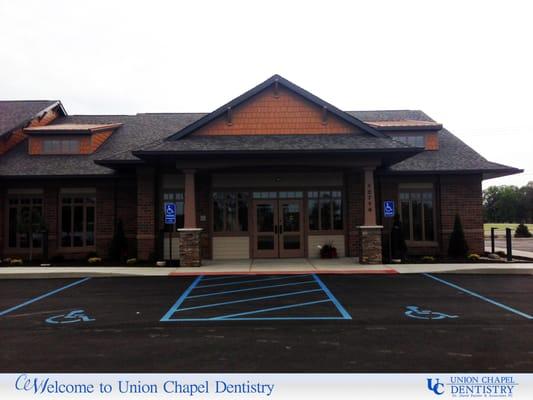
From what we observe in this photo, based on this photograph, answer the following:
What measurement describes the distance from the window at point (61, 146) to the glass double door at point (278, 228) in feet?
29.6

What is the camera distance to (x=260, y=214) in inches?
639

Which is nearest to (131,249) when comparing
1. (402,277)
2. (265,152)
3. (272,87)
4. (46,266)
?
(46,266)

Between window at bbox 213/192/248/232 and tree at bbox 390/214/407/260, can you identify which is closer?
tree at bbox 390/214/407/260

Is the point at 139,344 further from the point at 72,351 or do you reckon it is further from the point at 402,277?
the point at 402,277

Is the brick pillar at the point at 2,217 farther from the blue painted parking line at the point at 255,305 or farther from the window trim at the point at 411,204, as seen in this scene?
the window trim at the point at 411,204

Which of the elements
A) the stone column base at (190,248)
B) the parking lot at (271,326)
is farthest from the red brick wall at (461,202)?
the stone column base at (190,248)

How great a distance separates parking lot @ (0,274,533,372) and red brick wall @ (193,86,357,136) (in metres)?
6.37

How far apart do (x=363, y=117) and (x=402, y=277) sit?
40.1ft

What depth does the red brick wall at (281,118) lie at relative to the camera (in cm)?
1510

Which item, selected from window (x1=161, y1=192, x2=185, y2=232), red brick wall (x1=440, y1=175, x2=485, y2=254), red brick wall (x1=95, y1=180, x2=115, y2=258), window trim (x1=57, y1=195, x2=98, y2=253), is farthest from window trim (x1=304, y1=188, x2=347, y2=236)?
window trim (x1=57, y1=195, x2=98, y2=253)

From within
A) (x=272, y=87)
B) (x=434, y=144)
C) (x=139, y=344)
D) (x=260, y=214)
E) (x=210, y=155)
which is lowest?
(x=139, y=344)

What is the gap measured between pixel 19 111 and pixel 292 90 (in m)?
15.3

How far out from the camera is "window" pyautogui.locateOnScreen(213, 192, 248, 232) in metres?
16.2

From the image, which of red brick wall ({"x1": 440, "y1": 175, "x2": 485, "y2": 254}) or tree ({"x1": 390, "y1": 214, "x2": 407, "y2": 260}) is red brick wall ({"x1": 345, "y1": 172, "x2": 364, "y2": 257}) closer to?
tree ({"x1": 390, "y1": 214, "x2": 407, "y2": 260})
